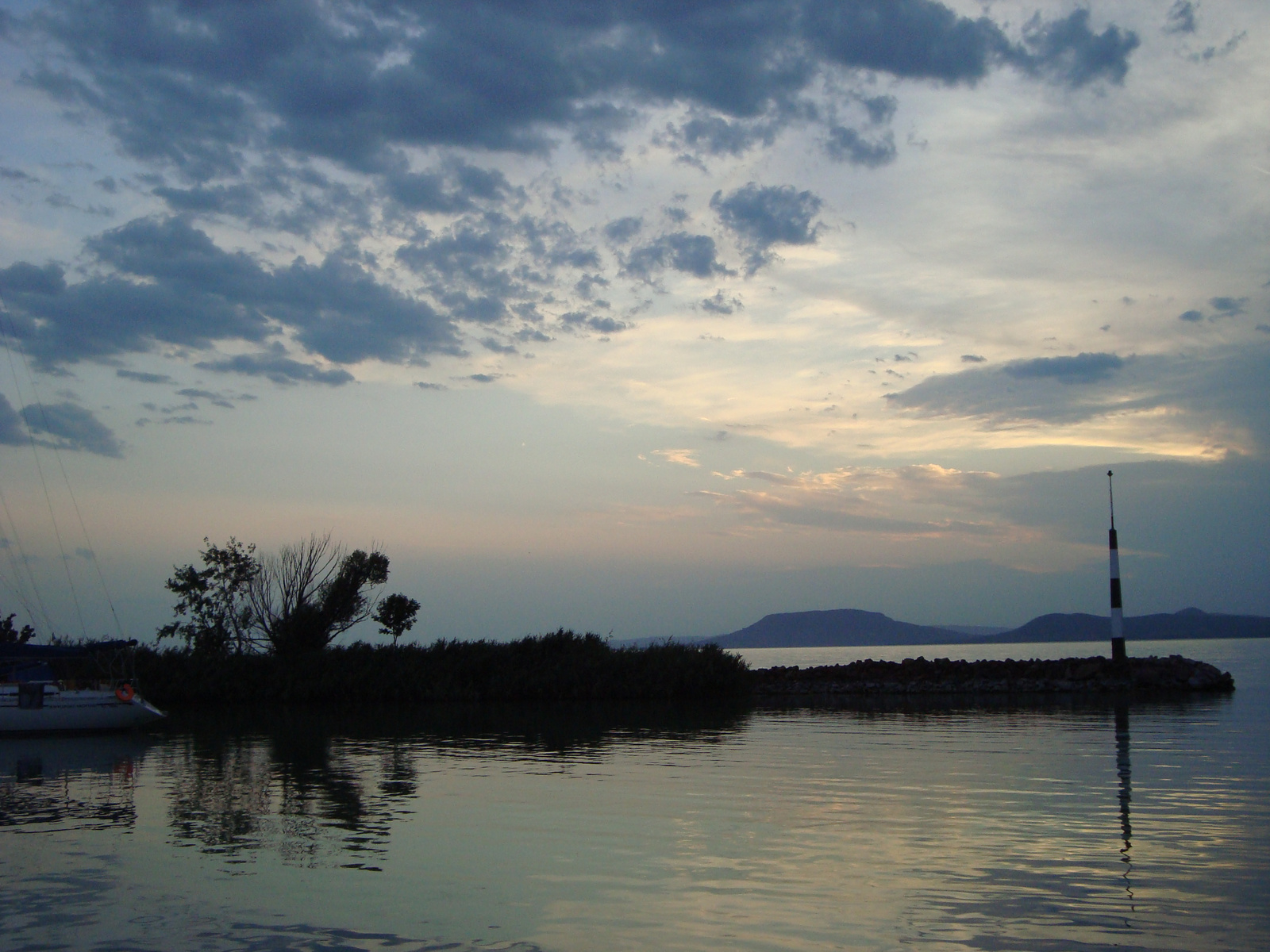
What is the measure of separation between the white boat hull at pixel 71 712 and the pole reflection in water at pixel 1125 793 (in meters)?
23.8

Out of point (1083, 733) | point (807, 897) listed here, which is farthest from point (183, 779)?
point (1083, 733)

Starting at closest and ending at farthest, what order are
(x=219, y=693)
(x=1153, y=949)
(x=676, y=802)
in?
1. (x=1153, y=949)
2. (x=676, y=802)
3. (x=219, y=693)

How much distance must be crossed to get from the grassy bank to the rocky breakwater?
2.91m

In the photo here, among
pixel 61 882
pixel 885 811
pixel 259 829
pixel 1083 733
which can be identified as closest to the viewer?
pixel 61 882

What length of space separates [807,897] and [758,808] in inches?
192

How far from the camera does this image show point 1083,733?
2358 cm

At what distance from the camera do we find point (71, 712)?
26953mm

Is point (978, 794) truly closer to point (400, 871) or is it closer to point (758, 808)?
point (758, 808)

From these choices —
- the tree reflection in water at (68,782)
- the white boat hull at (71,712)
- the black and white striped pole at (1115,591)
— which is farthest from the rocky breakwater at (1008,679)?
the tree reflection in water at (68,782)

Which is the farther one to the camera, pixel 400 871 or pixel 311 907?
pixel 400 871

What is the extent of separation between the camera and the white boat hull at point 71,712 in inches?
1035

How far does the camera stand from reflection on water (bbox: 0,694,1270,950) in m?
7.84

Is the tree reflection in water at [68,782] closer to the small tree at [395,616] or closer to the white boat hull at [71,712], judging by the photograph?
the white boat hull at [71,712]

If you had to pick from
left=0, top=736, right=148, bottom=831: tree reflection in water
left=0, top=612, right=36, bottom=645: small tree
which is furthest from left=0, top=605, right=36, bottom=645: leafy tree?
left=0, top=736, right=148, bottom=831: tree reflection in water
